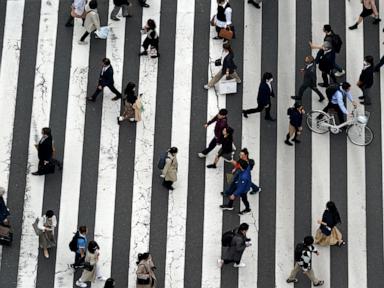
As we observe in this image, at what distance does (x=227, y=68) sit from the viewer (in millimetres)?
22750

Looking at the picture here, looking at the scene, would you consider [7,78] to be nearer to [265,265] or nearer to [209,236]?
[209,236]

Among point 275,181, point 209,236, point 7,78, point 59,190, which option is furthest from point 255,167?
point 7,78

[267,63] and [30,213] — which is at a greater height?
[267,63]

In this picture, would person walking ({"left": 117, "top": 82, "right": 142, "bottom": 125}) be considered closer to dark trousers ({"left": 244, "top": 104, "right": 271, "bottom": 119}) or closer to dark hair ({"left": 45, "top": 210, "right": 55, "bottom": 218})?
dark trousers ({"left": 244, "top": 104, "right": 271, "bottom": 119})

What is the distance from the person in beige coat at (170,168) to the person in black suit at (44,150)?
9.21 feet

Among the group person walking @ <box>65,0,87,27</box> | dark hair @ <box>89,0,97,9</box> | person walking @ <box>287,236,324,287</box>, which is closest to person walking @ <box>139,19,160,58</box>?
dark hair @ <box>89,0,97,9</box>

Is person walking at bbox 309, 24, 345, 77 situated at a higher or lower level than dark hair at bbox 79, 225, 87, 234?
higher

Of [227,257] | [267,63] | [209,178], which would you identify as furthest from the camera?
[267,63]

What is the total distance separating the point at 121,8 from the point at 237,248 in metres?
8.12

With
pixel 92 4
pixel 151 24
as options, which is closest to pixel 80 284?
pixel 151 24

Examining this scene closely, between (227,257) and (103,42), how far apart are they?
7.26m

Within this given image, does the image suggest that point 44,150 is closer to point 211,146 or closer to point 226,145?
point 211,146

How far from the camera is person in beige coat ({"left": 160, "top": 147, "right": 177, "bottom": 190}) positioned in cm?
2072

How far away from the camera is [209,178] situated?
22094mm
